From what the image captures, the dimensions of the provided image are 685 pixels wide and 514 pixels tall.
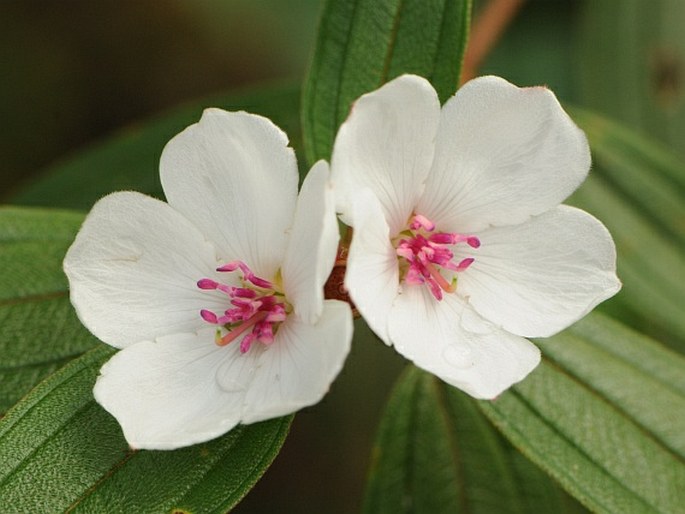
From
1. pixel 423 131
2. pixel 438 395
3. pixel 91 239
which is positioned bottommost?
pixel 438 395

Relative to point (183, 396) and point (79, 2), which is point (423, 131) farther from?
point (79, 2)

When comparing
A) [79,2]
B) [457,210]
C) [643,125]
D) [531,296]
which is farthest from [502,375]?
[79,2]

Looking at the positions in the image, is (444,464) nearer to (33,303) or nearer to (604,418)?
(604,418)

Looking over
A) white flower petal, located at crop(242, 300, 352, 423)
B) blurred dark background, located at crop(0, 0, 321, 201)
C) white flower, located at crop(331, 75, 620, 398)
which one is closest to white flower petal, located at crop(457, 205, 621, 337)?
white flower, located at crop(331, 75, 620, 398)

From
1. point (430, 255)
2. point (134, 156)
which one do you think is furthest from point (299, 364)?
point (134, 156)

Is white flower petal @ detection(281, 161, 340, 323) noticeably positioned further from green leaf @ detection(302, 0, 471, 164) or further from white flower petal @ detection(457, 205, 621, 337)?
green leaf @ detection(302, 0, 471, 164)
